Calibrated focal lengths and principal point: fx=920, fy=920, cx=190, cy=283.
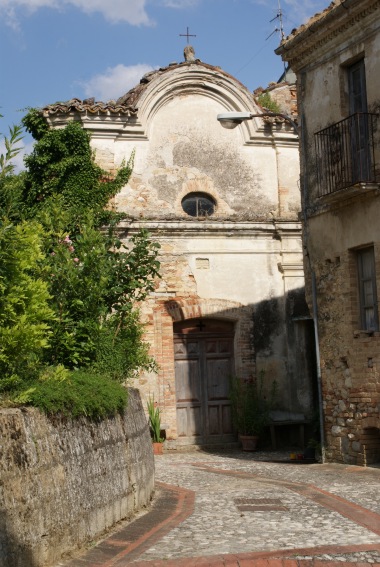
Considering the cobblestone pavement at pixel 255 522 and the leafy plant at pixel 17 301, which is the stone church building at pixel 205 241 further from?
the leafy plant at pixel 17 301

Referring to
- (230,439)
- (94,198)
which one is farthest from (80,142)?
(230,439)

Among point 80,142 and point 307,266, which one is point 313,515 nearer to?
point 307,266

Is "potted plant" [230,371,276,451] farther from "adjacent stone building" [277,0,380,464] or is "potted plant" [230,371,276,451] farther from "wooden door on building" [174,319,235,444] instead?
"adjacent stone building" [277,0,380,464]

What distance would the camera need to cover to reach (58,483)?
26.5ft

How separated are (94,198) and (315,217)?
5499 millimetres

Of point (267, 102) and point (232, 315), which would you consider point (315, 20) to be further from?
point (232, 315)

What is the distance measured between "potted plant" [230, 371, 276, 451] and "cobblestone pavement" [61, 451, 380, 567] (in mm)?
4159

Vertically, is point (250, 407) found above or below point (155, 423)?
above

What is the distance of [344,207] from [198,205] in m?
6.01

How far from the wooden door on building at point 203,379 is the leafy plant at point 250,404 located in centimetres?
36

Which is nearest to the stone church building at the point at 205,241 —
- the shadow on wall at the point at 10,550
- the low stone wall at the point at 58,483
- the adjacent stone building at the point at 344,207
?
the adjacent stone building at the point at 344,207

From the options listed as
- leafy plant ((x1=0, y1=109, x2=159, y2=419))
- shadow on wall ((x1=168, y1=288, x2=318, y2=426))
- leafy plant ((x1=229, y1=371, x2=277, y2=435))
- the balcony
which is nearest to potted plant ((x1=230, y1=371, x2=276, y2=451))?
leafy plant ((x1=229, y1=371, x2=277, y2=435))

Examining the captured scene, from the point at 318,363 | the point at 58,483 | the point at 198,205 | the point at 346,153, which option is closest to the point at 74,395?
the point at 58,483

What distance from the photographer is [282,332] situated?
66.9 feet
